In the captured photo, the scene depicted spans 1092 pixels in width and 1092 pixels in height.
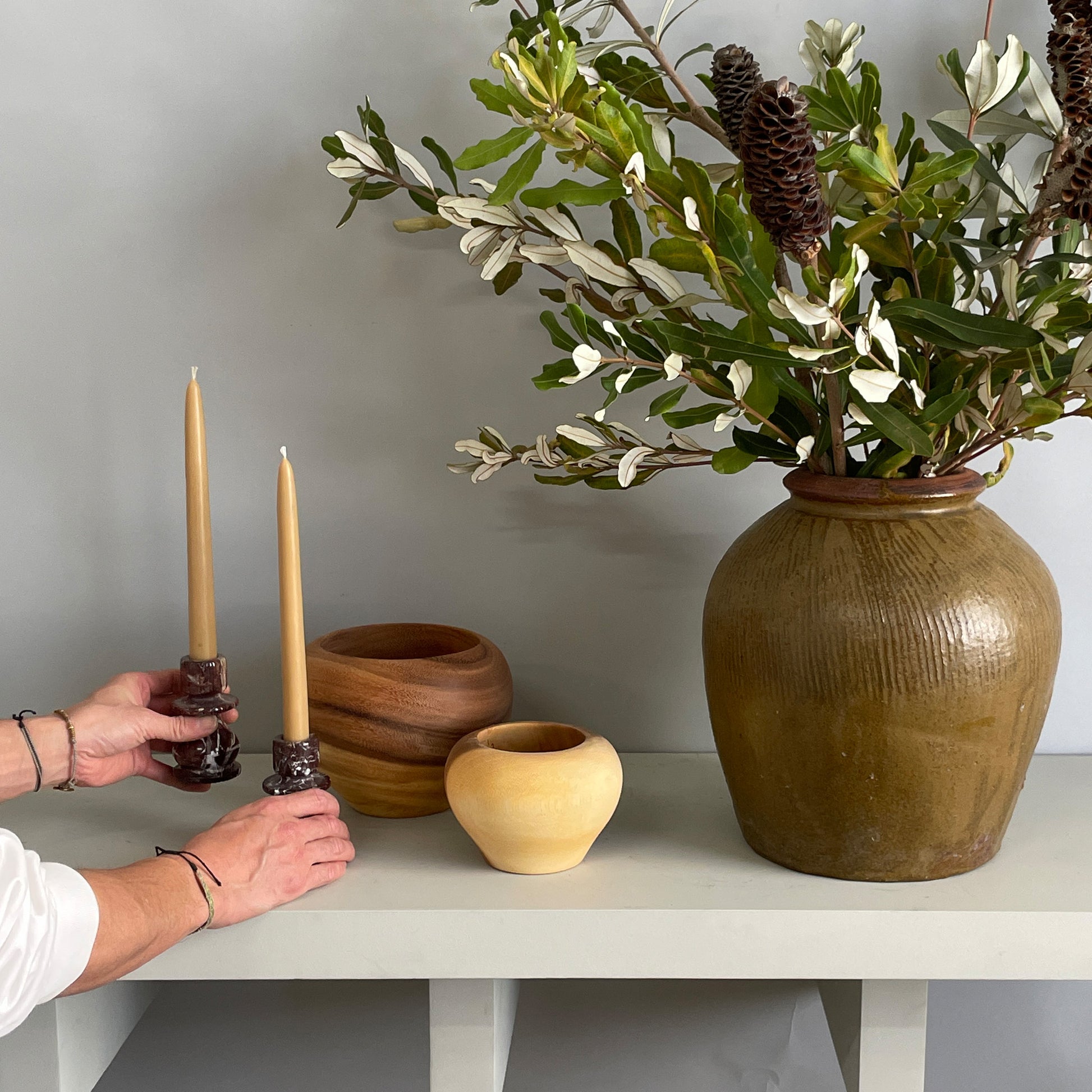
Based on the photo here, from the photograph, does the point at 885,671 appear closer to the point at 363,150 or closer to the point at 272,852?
the point at 272,852

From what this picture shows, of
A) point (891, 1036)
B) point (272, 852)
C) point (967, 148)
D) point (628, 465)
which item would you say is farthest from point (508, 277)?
point (891, 1036)

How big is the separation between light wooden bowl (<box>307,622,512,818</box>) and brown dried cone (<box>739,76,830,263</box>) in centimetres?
34

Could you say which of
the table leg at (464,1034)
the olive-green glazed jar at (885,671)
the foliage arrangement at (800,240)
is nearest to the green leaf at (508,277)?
the foliage arrangement at (800,240)

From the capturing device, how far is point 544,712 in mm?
886

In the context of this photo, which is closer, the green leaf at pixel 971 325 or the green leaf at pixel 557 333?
the green leaf at pixel 971 325

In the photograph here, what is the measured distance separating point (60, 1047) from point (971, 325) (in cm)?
65

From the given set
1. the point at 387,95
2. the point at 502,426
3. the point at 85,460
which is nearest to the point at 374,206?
the point at 387,95

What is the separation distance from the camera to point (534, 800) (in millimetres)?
608

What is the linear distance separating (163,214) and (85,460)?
0.67 feet

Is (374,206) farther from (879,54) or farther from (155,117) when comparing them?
(879,54)

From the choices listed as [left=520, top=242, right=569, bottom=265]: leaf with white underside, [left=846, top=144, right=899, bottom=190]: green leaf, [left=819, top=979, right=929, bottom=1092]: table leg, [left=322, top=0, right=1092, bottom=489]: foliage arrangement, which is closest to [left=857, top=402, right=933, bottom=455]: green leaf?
[left=322, top=0, right=1092, bottom=489]: foliage arrangement

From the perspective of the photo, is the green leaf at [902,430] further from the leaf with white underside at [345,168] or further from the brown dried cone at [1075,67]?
the leaf with white underside at [345,168]

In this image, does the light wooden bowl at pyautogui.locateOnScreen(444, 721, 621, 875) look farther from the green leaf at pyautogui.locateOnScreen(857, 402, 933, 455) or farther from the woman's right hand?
the green leaf at pyautogui.locateOnScreen(857, 402, 933, 455)

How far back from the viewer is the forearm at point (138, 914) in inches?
21.5
